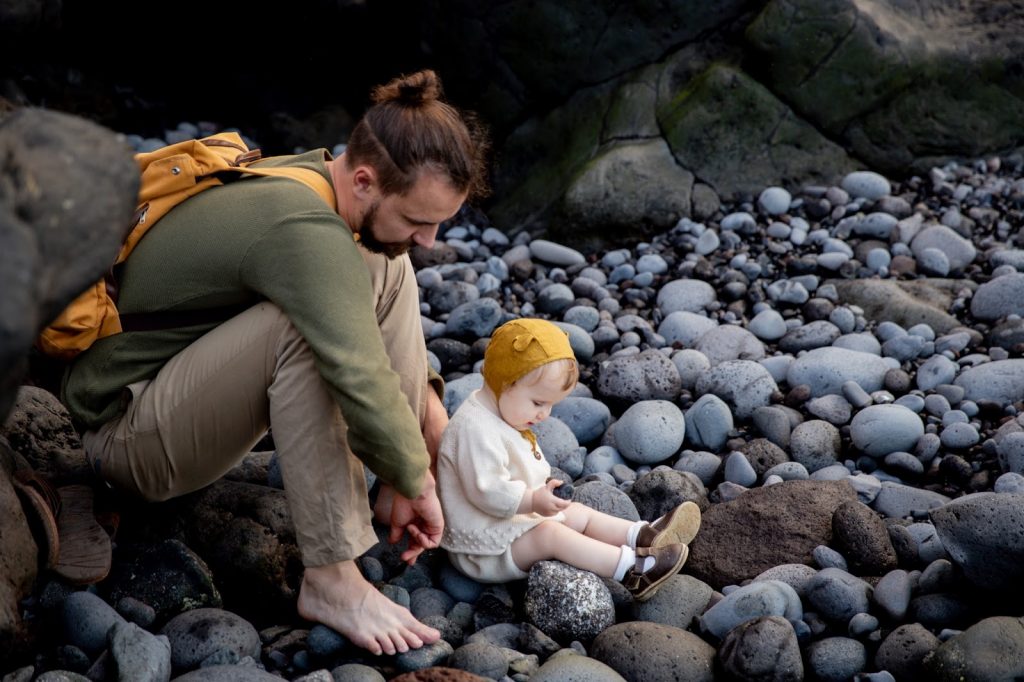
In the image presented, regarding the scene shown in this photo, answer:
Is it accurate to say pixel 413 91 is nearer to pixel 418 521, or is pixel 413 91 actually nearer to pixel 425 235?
pixel 425 235

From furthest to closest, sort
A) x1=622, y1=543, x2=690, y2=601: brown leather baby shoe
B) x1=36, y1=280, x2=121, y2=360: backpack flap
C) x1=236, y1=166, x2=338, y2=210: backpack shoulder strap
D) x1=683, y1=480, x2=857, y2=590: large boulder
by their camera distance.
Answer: x1=683, y1=480, x2=857, y2=590: large boulder
x1=622, y1=543, x2=690, y2=601: brown leather baby shoe
x1=236, y1=166, x2=338, y2=210: backpack shoulder strap
x1=36, y1=280, x2=121, y2=360: backpack flap

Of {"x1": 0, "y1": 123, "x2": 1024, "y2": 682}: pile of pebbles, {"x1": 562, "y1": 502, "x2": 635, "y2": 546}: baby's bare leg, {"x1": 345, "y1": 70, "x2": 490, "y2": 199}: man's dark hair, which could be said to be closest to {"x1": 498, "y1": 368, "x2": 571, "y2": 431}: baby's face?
{"x1": 562, "y1": 502, "x2": 635, "y2": 546}: baby's bare leg

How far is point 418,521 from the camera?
309 cm

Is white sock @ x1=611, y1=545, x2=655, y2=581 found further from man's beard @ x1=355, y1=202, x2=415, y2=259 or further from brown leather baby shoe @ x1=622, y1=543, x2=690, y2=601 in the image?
man's beard @ x1=355, y1=202, x2=415, y2=259

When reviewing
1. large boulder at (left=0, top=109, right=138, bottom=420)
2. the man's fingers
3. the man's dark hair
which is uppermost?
large boulder at (left=0, top=109, right=138, bottom=420)

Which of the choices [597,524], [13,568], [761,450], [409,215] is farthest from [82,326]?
[761,450]

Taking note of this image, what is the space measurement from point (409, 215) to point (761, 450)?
66.2 inches

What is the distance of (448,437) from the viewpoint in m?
3.23

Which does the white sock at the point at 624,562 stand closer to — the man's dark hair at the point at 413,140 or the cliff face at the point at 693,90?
the man's dark hair at the point at 413,140

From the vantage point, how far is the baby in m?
3.13

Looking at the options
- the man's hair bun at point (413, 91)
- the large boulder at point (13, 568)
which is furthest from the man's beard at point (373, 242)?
the large boulder at point (13, 568)

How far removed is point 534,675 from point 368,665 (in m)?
0.44

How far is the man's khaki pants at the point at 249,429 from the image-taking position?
9.19ft

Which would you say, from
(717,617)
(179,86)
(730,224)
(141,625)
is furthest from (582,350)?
(179,86)
